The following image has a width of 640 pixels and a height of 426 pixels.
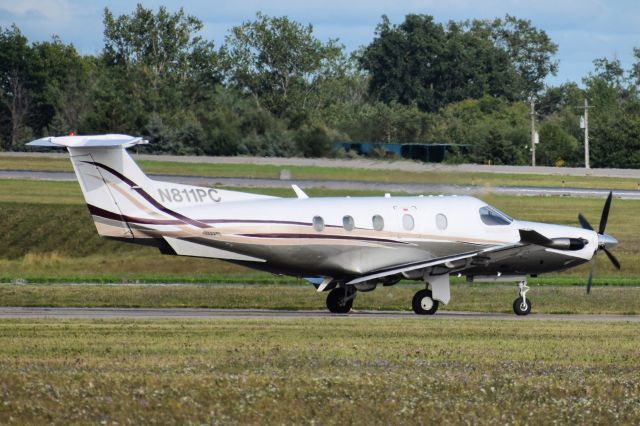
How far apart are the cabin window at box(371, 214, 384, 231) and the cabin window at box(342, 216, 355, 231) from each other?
513 mm

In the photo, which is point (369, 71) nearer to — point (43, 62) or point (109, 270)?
point (43, 62)

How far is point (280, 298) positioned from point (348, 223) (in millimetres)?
5431

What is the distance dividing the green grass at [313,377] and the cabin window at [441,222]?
7.32 metres

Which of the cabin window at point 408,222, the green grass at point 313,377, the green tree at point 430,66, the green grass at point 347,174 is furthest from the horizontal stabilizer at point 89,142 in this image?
the green tree at point 430,66

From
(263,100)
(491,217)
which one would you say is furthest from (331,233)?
(263,100)

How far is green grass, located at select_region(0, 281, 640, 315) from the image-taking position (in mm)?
33344

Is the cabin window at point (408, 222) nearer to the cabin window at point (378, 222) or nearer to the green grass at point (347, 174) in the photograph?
the cabin window at point (378, 222)

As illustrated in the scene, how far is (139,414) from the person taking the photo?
14.8m

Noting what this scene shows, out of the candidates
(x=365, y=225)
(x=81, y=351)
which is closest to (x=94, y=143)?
(x=365, y=225)

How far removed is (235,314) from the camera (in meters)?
30.4

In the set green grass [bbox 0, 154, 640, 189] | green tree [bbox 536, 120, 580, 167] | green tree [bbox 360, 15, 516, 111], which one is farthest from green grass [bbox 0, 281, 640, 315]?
green tree [bbox 360, 15, 516, 111]

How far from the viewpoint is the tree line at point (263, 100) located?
6681 cm

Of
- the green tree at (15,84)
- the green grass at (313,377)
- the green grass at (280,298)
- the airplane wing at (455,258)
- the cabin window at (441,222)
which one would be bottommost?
the green grass at (280,298)

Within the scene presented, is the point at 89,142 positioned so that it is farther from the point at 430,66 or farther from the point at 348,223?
the point at 430,66
